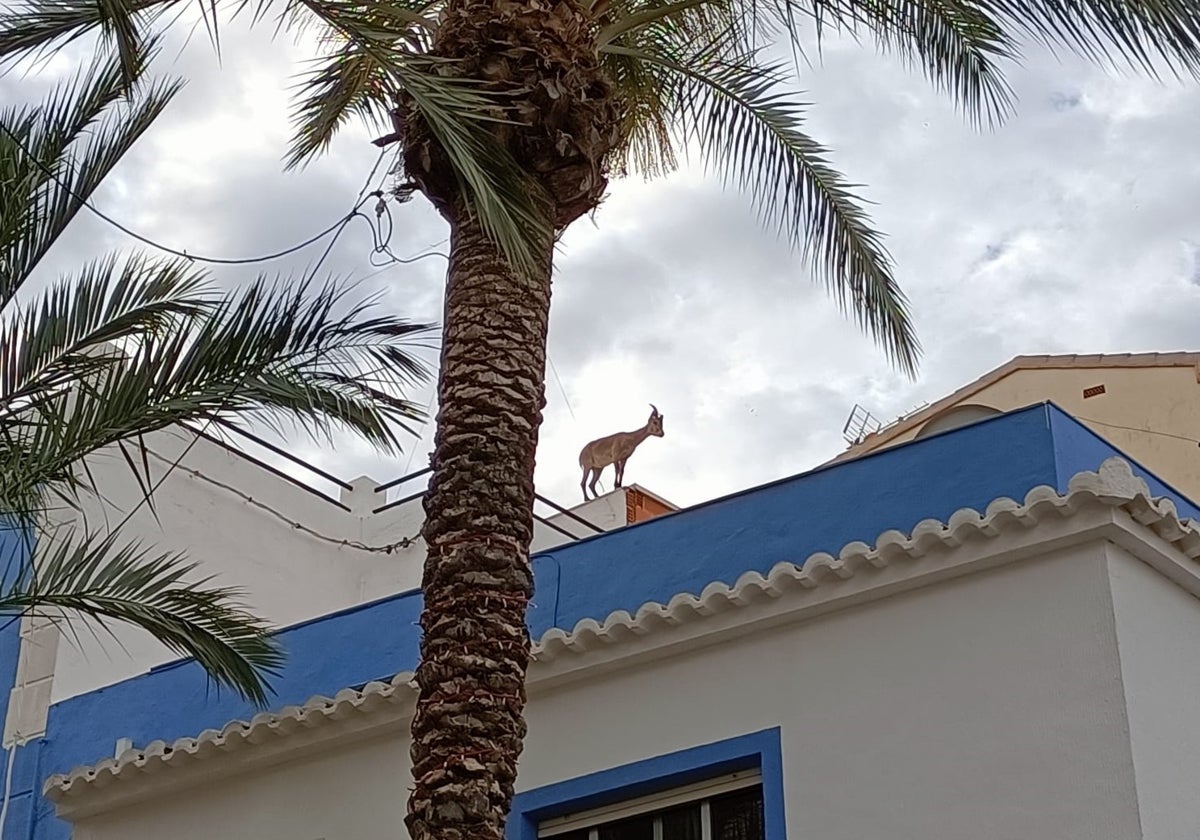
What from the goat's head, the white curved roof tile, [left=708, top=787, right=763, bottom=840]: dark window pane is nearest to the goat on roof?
the goat's head

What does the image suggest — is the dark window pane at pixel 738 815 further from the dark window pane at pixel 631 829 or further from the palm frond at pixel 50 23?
the palm frond at pixel 50 23

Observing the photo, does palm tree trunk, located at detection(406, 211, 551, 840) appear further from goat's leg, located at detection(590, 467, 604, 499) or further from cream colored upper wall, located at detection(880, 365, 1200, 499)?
goat's leg, located at detection(590, 467, 604, 499)

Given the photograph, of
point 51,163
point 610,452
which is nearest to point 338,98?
point 51,163

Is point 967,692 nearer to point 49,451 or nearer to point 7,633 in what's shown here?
point 49,451

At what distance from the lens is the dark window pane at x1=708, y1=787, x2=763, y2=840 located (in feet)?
33.2

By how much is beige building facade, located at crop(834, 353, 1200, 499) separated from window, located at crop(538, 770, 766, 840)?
23.8ft

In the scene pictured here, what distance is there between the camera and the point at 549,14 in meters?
9.12

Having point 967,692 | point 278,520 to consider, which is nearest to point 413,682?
point 967,692

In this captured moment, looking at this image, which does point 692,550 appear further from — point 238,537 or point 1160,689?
point 238,537

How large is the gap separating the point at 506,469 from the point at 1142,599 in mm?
3487

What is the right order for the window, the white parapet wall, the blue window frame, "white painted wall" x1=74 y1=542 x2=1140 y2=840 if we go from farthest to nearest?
1. the white parapet wall
2. the window
3. the blue window frame
4. "white painted wall" x1=74 y1=542 x2=1140 y2=840

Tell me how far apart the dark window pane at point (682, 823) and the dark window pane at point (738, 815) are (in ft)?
0.31

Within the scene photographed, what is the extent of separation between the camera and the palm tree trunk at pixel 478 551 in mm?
7738

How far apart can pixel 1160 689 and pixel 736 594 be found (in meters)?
2.30
